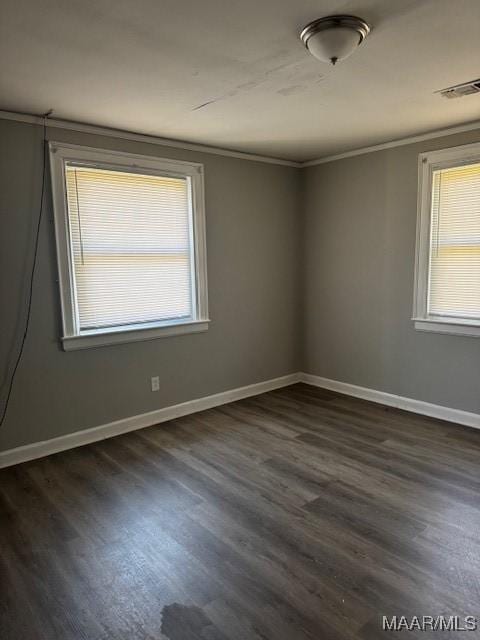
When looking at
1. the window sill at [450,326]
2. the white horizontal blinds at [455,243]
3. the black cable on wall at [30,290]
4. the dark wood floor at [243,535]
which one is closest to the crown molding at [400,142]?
the white horizontal blinds at [455,243]

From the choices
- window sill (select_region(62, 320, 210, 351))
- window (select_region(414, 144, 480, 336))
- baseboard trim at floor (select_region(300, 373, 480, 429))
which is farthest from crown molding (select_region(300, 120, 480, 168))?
baseboard trim at floor (select_region(300, 373, 480, 429))

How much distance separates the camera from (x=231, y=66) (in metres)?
2.24

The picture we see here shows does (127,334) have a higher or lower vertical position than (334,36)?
lower

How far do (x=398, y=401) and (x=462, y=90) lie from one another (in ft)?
8.72

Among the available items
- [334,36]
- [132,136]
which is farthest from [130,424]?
[334,36]

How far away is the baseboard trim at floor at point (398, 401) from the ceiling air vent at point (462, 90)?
2.47 meters

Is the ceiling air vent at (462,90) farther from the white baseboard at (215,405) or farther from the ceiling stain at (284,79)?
the white baseboard at (215,405)

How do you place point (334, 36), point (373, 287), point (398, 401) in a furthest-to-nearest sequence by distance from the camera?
point (373, 287) → point (398, 401) → point (334, 36)

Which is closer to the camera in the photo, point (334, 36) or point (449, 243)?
point (334, 36)

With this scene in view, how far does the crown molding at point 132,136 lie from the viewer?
9.67 feet

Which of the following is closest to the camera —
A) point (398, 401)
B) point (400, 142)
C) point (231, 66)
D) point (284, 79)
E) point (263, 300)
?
point (231, 66)

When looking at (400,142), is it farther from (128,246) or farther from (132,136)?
(128,246)

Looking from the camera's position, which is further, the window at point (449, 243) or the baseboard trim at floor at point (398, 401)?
the baseboard trim at floor at point (398, 401)

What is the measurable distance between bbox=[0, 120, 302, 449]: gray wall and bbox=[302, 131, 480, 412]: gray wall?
0.29 m
